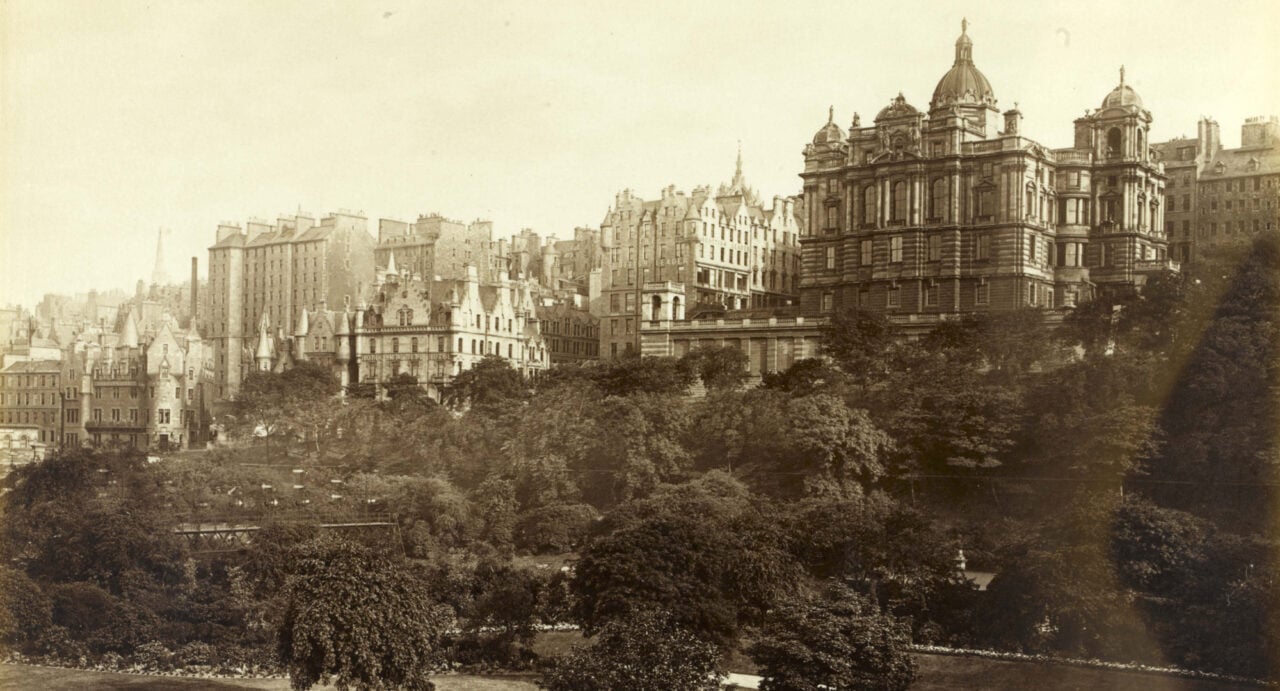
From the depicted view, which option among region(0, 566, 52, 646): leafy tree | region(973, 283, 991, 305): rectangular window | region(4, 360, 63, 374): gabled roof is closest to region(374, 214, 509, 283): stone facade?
region(4, 360, 63, 374): gabled roof

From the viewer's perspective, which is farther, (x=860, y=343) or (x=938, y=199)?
(x=938, y=199)

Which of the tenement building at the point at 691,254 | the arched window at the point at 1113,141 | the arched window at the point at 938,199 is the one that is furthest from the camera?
the tenement building at the point at 691,254

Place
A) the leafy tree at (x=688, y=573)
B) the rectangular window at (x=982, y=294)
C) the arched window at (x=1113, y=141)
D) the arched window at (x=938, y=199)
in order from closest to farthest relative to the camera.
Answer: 1. the leafy tree at (x=688, y=573)
2. the rectangular window at (x=982, y=294)
3. the arched window at (x=938, y=199)
4. the arched window at (x=1113, y=141)

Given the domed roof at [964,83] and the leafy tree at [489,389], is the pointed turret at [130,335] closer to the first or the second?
the leafy tree at [489,389]

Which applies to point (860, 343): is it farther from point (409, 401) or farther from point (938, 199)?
point (409, 401)

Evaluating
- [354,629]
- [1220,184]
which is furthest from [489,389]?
[1220,184]

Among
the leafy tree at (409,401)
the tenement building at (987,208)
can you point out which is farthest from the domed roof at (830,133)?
the leafy tree at (409,401)
